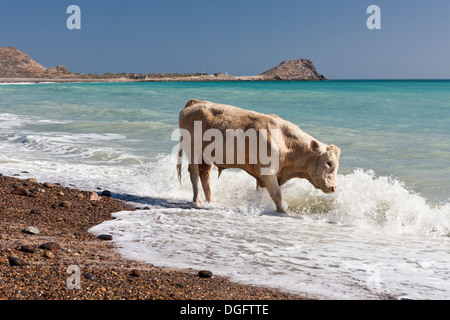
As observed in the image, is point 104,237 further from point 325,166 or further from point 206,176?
point 325,166

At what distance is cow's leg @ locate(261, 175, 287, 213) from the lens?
28.8 feet

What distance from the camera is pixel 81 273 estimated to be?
4.93m

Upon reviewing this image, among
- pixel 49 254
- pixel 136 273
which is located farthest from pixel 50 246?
pixel 136 273

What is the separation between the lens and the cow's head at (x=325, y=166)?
873 cm

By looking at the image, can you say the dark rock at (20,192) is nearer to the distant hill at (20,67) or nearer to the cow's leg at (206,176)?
the cow's leg at (206,176)

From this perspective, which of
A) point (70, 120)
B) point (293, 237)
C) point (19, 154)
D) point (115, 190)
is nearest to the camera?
point (293, 237)

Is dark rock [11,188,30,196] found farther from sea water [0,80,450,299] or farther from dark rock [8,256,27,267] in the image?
dark rock [8,256,27,267]

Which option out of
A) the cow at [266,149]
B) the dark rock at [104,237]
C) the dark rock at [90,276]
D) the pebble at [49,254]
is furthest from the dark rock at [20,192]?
the dark rock at [90,276]

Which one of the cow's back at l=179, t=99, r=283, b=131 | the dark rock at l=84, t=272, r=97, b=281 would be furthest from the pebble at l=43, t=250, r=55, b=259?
the cow's back at l=179, t=99, r=283, b=131

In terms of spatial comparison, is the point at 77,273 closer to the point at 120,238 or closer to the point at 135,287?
the point at 135,287

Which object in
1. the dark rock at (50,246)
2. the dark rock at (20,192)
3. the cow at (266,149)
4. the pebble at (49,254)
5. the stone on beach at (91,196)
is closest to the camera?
the pebble at (49,254)
